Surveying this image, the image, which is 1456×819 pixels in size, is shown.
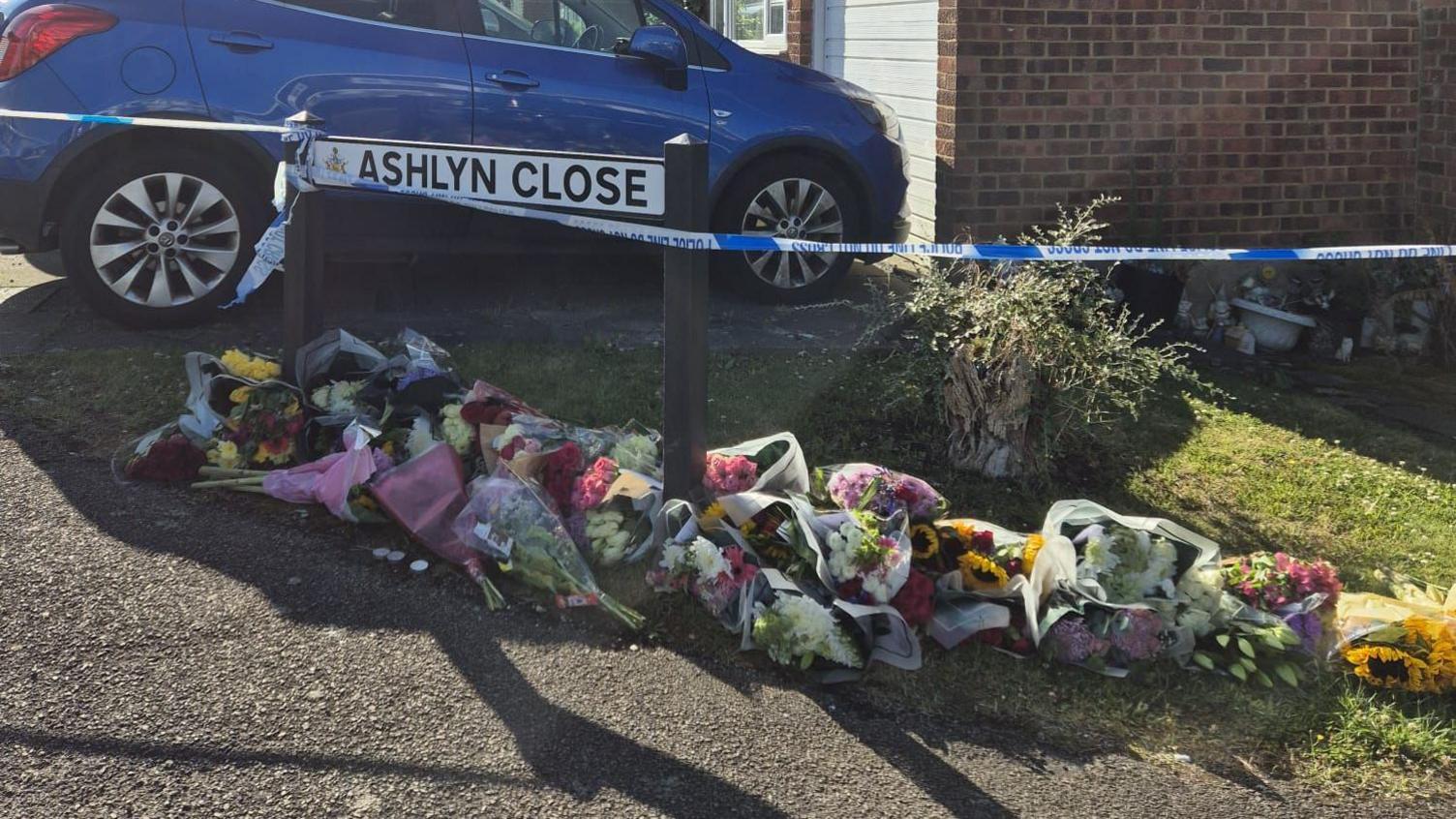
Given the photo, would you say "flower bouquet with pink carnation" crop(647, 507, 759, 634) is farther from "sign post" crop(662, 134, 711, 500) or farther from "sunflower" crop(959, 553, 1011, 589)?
"sunflower" crop(959, 553, 1011, 589)

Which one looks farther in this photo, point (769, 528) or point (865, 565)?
point (769, 528)

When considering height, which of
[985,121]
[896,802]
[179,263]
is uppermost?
[985,121]

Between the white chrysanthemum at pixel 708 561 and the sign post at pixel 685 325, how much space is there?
390mm

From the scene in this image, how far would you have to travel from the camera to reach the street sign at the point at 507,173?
15.5 ft

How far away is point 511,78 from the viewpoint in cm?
784

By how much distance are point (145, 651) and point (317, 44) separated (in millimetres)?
4357

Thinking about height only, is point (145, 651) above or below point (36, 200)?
below

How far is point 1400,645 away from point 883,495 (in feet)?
4.89

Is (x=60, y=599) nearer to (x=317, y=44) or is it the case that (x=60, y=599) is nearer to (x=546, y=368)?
(x=546, y=368)

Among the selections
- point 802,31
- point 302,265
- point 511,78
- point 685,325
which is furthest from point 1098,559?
point 802,31

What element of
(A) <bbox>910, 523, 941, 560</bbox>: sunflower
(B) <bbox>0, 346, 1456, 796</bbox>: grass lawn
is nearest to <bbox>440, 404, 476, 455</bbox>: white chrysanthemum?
(B) <bbox>0, 346, 1456, 796</bbox>: grass lawn

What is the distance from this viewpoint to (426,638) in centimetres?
416

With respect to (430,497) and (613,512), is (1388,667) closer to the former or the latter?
(613,512)

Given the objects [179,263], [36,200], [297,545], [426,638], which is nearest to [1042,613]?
[426,638]
